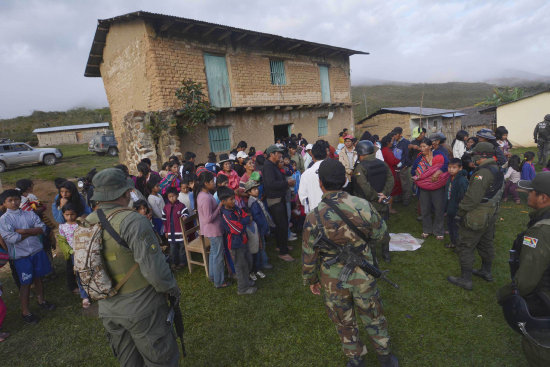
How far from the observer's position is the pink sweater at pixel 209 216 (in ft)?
12.6

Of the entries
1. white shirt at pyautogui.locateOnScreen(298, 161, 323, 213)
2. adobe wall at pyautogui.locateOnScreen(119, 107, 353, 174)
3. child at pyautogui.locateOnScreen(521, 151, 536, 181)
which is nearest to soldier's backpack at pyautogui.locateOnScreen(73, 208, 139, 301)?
white shirt at pyautogui.locateOnScreen(298, 161, 323, 213)

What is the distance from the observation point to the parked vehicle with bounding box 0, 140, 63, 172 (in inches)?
586

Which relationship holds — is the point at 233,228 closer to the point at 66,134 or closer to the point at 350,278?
the point at 350,278

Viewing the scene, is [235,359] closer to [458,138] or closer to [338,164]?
[338,164]

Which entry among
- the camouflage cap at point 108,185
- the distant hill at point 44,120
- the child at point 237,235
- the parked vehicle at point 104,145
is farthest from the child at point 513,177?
the distant hill at point 44,120

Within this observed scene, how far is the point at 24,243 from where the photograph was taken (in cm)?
373

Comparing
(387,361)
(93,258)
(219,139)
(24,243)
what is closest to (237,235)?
(93,258)

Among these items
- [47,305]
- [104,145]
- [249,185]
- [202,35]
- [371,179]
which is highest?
[202,35]

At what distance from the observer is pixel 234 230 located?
12.2 ft

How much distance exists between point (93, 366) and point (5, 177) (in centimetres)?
1537

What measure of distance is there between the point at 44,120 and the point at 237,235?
52.1 metres

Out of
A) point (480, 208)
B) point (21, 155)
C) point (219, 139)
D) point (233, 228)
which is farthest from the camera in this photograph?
point (21, 155)

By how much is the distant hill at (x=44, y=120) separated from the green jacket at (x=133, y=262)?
41.6 metres

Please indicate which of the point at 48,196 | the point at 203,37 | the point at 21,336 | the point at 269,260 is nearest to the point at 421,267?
the point at 269,260
